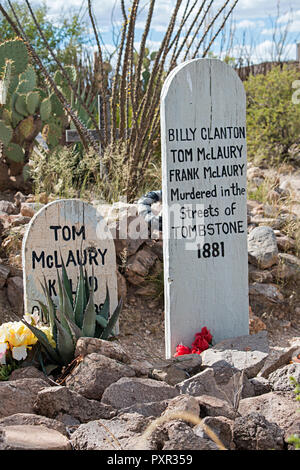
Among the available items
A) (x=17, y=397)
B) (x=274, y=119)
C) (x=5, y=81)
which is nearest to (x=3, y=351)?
(x=17, y=397)

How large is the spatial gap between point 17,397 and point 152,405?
1.95ft

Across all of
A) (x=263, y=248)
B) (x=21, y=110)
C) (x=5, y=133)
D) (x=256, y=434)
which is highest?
(x=21, y=110)

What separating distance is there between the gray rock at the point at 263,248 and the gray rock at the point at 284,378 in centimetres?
209

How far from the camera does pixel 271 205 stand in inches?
239

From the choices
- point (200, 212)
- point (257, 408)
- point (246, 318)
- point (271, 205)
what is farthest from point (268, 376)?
point (271, 205)

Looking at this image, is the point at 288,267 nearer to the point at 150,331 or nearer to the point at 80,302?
the point at 150,331

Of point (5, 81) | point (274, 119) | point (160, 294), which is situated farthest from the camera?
point (274, 119)

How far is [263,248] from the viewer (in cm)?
508

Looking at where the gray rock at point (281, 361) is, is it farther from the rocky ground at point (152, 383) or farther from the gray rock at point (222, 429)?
the gray rock at point (222, 429)

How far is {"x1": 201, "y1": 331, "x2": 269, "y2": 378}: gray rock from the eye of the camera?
3227 millimetres

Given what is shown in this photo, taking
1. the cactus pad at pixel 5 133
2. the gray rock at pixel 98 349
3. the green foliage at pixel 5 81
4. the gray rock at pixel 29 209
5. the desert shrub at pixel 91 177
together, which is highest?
the green foliage at pixel 5 81

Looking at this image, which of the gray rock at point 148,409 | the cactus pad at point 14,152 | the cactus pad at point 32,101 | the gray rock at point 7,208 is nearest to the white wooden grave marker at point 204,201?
the gray rock at point 148,409

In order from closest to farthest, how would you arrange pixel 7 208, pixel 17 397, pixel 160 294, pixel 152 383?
pixel 17 397
pixel 152 383
pixel 160 294
pixel 7 208

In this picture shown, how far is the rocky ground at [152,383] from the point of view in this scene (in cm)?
226
